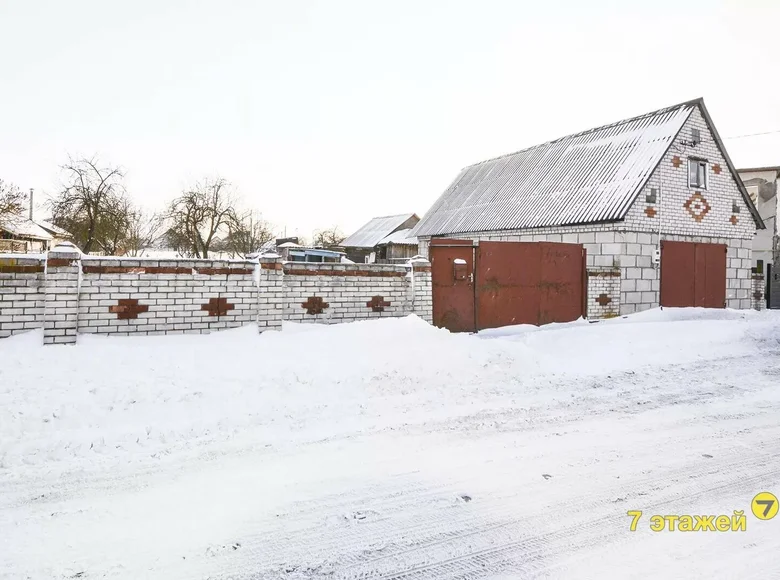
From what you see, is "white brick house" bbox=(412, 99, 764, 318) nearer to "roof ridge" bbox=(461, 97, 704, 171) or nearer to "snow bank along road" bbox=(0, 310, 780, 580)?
"roof ridge" bbox=(461, 97, 704, 171)

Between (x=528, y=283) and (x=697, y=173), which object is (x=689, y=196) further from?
(x=528, y=283)

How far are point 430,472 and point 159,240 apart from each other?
38.6 metres

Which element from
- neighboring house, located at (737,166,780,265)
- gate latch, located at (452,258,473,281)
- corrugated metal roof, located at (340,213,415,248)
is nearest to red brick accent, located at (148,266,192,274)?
gate latch, located at (452,258,473,281)

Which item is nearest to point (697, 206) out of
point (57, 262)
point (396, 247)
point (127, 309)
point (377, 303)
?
point (377, 303)

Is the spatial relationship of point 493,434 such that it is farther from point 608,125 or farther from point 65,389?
point 608,125

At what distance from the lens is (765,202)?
83.5 feet

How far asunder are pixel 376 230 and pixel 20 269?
124ft

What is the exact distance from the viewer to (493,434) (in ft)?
14.4

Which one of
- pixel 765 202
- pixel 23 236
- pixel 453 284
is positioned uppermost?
pixel 765 202

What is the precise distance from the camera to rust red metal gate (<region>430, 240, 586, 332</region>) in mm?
9633

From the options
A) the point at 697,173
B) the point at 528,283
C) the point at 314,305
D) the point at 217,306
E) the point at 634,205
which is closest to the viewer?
the point at 217,306

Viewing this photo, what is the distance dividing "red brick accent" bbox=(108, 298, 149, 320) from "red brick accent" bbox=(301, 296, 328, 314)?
7.95 feet

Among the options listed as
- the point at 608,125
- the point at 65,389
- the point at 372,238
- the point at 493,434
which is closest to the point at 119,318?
the point at 65,389

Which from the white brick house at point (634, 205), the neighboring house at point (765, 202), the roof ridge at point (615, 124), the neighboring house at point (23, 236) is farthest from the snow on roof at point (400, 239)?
the neighboring house at point (23, 236)
